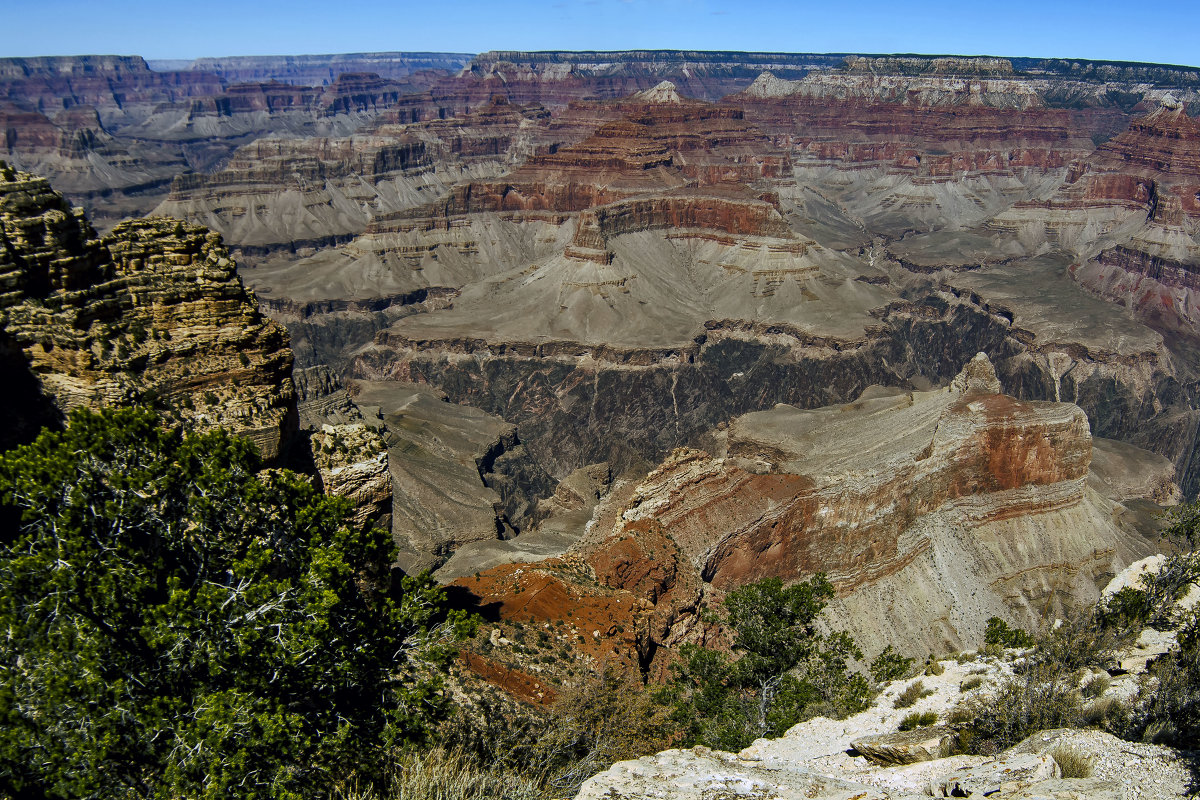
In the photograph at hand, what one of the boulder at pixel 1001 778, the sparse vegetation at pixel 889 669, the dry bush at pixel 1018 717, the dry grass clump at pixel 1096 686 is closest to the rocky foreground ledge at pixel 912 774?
the boulder at pixel 1001 778

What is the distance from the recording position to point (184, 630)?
14797mm

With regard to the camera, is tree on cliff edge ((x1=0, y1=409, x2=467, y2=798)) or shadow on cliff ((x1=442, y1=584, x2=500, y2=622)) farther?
shadow on cliff ((x1=442, y1=584, x2=500, y2=622))

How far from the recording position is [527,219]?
574 ft

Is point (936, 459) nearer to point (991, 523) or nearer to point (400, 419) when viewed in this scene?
point (991, 523)

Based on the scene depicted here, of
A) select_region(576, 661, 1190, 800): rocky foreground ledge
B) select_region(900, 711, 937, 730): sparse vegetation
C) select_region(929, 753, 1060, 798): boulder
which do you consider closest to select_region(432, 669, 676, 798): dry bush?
select_region(576, 661, 1190, 800): rocky foreground ledge

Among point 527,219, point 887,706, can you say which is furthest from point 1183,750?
point 527,219

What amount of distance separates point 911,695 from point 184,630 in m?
21.0

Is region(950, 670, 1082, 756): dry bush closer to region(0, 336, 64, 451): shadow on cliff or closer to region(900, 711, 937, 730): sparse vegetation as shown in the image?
region(900, 711, 937, 730): sparse vegetation

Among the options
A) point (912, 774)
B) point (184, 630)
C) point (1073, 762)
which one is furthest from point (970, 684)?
point (184, 630)

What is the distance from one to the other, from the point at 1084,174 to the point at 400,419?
625 ft

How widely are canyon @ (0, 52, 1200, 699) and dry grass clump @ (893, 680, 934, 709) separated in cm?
844

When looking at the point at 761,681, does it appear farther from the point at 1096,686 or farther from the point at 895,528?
the point at 895,528

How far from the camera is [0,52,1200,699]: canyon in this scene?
87.2 feet

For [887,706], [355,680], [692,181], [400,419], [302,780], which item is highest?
[692,181]
